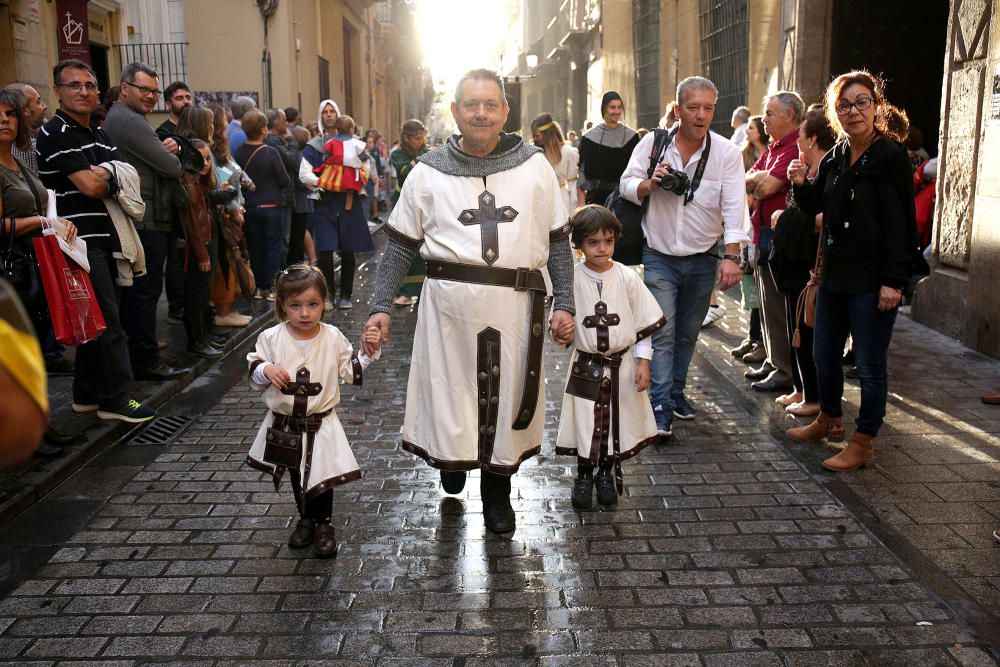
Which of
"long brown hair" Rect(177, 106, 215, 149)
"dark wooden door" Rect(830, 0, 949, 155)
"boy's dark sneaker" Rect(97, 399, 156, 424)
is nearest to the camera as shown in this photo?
"boy's dark sneaker" Rect(97, 399, 156, 424)

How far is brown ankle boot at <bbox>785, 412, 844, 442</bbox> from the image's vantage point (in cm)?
569

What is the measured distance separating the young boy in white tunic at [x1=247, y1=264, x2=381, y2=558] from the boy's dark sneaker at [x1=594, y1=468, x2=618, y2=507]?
1.30m

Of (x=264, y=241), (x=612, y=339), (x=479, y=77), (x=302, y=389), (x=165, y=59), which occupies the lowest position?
(x=302, y=389)

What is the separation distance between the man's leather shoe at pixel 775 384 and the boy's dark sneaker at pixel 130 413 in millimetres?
4237

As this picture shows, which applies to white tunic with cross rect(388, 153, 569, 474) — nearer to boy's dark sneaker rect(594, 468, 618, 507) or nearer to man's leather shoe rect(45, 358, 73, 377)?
boy's dark sneaker rect(594, 468, 618, 507)

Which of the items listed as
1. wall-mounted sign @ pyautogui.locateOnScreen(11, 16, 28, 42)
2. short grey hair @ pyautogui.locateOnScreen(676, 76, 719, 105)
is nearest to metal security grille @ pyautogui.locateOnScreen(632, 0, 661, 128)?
wall-mounted sign @ pyautogui.locateOnScreen(11, 16, 28, 42)

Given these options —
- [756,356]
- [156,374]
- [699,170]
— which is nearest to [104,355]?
[156,374]

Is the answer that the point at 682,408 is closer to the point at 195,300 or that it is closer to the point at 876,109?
the point at 876,109

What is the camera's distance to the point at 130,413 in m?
6.20

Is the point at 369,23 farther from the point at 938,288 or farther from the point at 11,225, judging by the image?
the point at 11,225

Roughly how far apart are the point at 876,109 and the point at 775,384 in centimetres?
251

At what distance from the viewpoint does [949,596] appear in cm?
378

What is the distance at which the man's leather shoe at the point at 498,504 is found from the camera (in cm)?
445

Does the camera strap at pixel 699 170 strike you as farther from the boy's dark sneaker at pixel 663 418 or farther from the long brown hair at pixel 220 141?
the long brown hair at pixel 220 141
